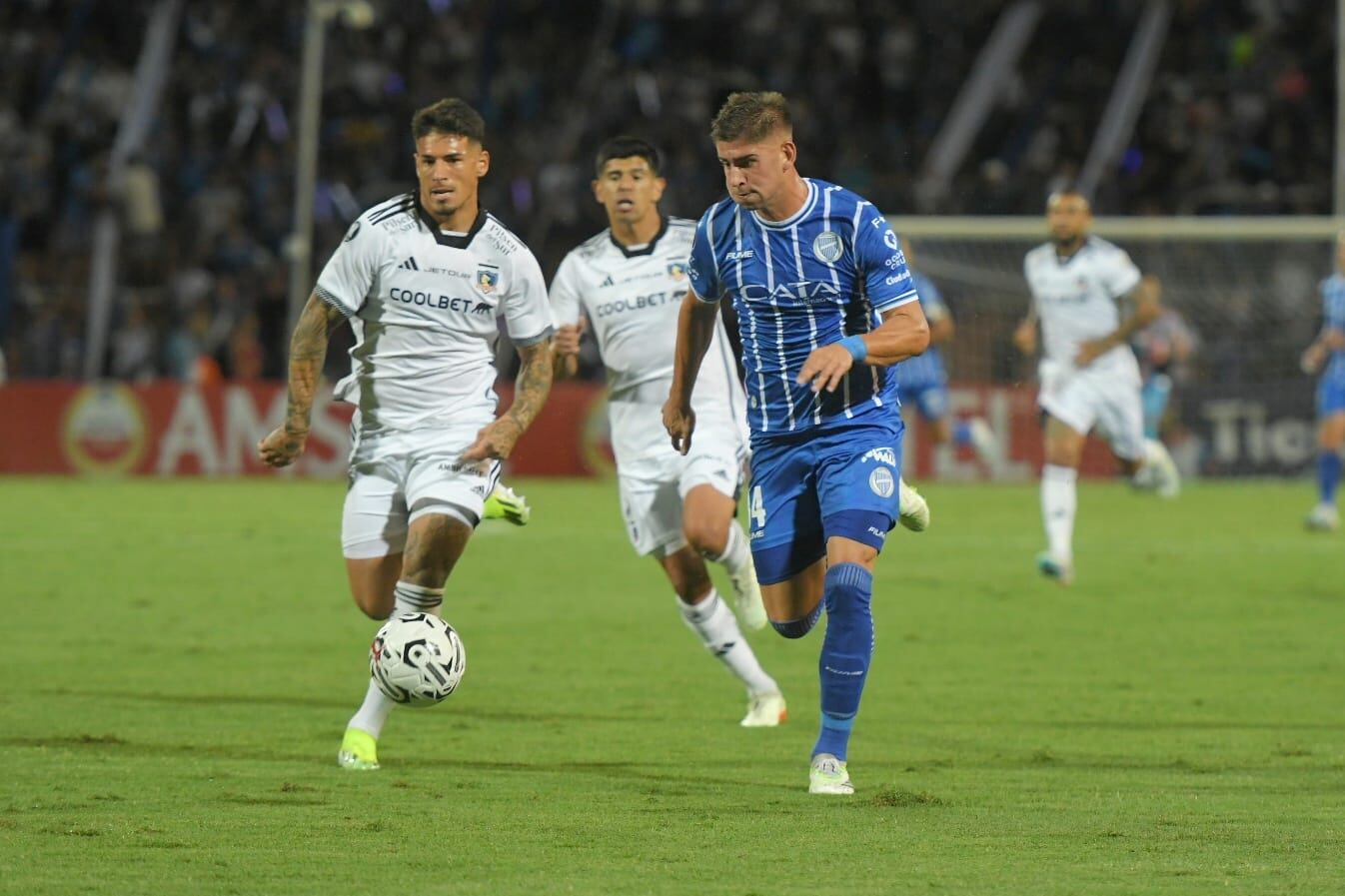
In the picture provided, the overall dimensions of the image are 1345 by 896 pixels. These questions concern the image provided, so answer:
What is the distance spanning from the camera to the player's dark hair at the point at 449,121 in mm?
7910

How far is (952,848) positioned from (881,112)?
24.1 meters

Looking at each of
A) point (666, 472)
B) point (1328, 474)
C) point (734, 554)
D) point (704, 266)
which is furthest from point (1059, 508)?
point (704, 266)

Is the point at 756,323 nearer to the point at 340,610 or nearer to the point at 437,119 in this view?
the point at 437,119

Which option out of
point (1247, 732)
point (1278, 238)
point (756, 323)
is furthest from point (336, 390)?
point (1278, 238)

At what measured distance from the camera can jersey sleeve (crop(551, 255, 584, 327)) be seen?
32.2ft

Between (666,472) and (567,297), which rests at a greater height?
(567,297)

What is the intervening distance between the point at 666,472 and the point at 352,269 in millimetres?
2179

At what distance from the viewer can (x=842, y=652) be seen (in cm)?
713

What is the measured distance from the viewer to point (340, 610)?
13.2 m

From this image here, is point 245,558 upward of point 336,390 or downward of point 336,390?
downward

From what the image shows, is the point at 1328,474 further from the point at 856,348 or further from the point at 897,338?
the point at 856,348

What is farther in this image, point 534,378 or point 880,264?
point 534,378

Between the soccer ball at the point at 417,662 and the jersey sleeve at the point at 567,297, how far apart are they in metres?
2.49

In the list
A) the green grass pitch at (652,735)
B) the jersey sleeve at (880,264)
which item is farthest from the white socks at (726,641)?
the jersey sleeve at (880,264)
